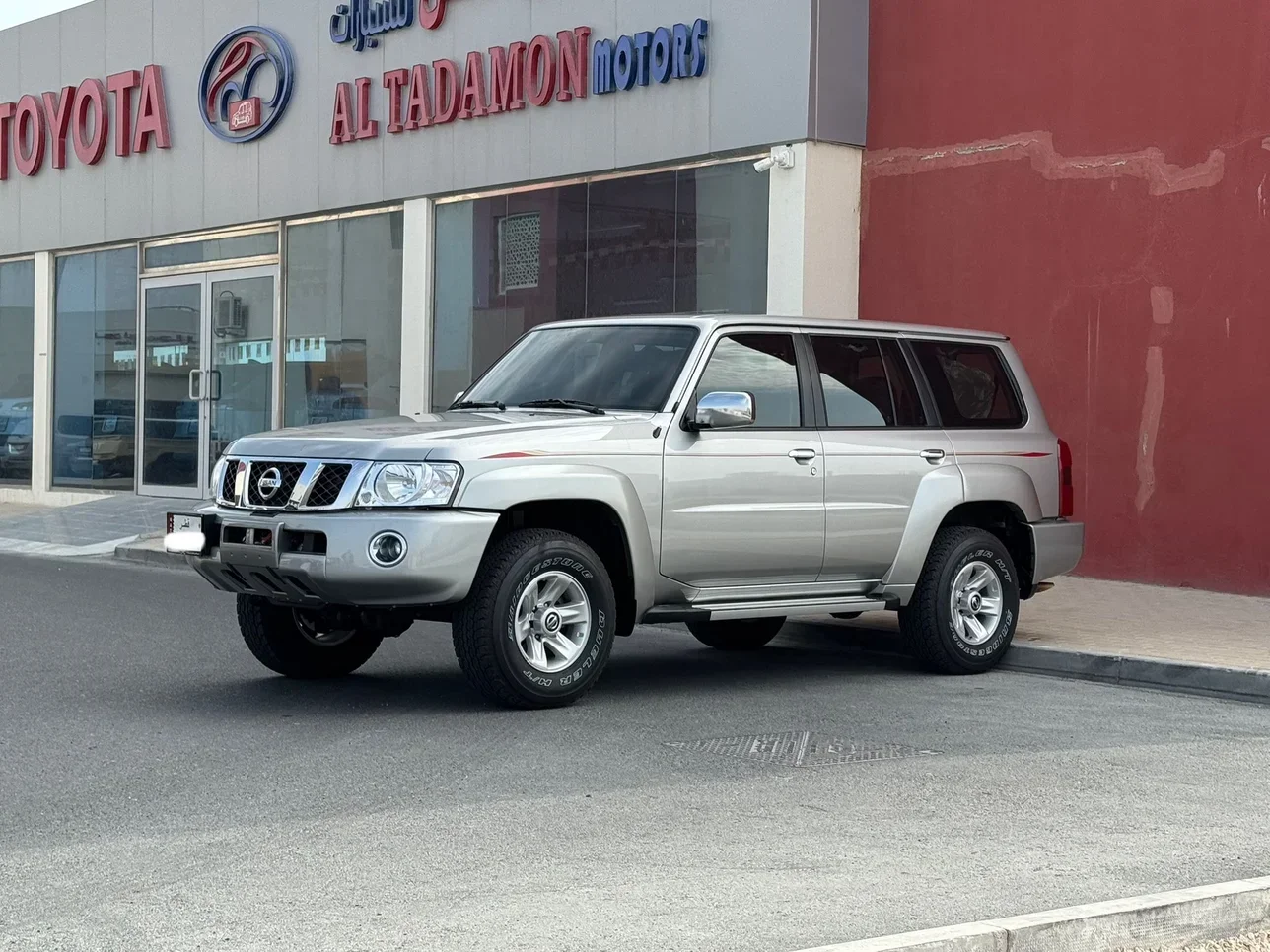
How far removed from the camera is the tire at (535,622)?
7.80 metres

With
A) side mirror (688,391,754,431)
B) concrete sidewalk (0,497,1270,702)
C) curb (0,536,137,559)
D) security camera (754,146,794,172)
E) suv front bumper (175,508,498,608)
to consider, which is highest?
security camera (754,146,794,172)

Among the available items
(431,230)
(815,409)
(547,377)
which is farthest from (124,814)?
(431,230)

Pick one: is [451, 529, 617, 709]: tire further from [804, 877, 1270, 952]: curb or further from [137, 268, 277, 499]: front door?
[137, 268, 277, 499]: front door

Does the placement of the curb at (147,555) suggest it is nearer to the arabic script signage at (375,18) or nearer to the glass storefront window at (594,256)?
the glass storefront window at (594,256)

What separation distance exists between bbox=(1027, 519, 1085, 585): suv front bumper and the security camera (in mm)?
6497

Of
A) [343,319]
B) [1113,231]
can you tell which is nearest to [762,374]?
[1113,231]

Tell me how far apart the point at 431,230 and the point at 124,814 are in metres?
14.9

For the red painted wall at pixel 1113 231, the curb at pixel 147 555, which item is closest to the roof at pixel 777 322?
the red painted wall at pixel 1113 231

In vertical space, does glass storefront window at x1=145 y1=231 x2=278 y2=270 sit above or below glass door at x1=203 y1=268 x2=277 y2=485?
above

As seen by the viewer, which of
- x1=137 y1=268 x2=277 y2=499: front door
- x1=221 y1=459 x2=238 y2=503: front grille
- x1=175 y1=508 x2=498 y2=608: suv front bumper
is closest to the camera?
x1=175 y1=508 x2=498 y2=608: suv front bumper

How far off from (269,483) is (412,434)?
742mm

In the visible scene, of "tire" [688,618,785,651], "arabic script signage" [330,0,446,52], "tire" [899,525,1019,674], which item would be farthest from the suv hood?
"arabic script signage" [330,0,446,52]

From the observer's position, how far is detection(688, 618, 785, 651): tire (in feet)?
35.8

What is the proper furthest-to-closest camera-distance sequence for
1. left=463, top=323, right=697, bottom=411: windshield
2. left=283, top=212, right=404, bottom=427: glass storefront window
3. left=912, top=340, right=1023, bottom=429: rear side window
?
1. left=283, top=212, right=404, bottom=427: glass storefront window
2. left=912, top=340, right=1023, bottom=429: rear side window
3. left=463, top=323, right=697, bottom=411: windshield
